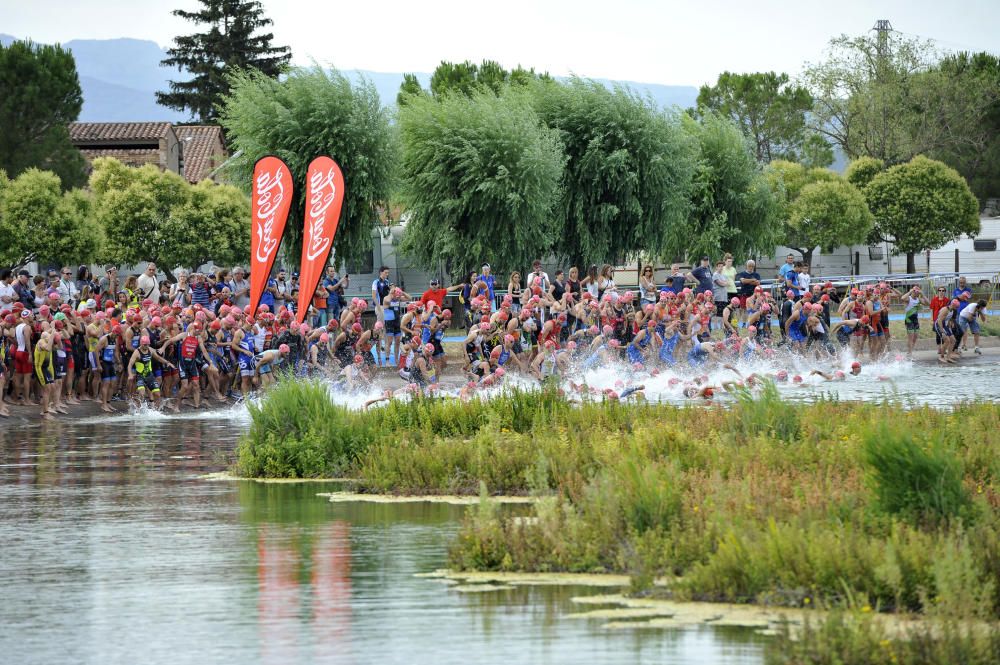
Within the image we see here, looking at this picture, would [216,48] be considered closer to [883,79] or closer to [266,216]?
[883,79]


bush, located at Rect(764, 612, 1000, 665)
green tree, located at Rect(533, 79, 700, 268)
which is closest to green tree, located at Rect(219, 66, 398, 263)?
green tree, located at Rect(533, 79, 700, 268)

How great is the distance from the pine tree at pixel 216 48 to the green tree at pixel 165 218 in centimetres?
2817

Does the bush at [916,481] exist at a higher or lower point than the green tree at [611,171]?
lower

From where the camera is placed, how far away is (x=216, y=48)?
8212 cm

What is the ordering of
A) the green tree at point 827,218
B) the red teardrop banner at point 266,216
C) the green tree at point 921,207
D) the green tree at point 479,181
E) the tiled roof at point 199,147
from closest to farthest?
the red teardrop banner at point 266,216 < the green tree at point 479,181 < the green tree at point 827,218 < the green tree at point 921,207 < the tiled roof at point 199,147

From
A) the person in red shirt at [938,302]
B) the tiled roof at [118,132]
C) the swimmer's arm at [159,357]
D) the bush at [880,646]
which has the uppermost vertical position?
the tiled roof at [118,132]

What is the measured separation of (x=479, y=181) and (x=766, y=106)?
69090 mm

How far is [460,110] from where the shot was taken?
40156 millimetres

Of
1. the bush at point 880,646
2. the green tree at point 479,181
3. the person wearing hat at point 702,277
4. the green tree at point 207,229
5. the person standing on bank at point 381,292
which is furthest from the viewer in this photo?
the green tree at point 207,229

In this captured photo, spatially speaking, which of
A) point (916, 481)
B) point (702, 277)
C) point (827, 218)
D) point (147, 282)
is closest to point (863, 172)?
point (827, 218)

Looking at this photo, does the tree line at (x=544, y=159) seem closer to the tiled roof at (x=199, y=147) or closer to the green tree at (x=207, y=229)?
the green tree at (x=207, y=229)

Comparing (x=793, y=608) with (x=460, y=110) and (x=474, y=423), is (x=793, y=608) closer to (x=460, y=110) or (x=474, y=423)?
(x=474, y=423)

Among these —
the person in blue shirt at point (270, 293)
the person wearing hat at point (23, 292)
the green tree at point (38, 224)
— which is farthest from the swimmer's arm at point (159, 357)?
the green tree at point (38, 224)

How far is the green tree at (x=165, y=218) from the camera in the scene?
51.6 metres
